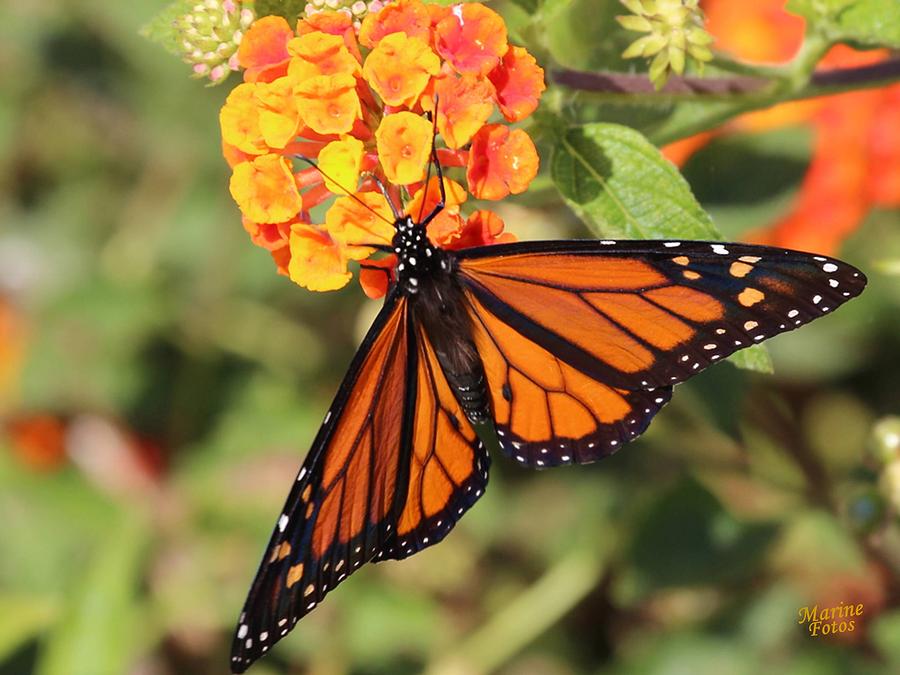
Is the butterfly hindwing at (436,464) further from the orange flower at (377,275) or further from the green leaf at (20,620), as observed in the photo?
the green leaf at (20,620)

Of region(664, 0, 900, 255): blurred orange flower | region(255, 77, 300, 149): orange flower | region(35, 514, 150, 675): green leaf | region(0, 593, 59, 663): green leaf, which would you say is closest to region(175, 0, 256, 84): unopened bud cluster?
region(255, 77, 300, 149): orange flower

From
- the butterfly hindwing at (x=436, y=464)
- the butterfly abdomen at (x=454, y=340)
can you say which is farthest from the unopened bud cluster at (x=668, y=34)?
the butterfly hindwing at (x=436, y=464)

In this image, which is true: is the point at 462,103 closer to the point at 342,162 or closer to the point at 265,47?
the point at 342,162

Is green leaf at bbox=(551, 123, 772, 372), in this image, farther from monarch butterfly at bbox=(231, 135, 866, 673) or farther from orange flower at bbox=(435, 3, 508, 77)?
orange flower at bbox=(435, 3, 508, 77)

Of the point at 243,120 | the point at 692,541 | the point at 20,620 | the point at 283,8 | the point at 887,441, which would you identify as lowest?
the point at 20,620

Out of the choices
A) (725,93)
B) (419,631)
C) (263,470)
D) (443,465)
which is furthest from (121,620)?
(725,93)

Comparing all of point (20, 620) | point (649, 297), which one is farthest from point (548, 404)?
point (20, 620)
